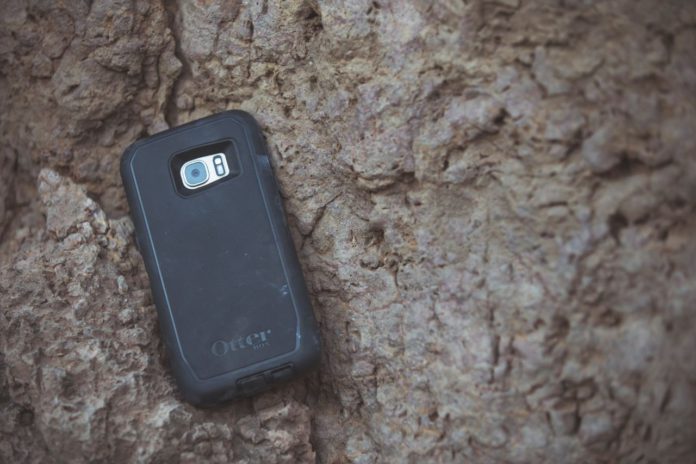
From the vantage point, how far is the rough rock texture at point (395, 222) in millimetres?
1214

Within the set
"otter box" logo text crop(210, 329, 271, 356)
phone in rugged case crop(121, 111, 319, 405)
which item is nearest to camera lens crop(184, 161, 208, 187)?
phone in rugged case crop(121, 111, 319, 405)

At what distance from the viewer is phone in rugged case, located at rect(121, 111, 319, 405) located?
4.70 ft

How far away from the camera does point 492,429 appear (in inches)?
50.8

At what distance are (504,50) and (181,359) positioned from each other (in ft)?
2.74

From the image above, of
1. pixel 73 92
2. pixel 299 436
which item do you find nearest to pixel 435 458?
pixel 299 436

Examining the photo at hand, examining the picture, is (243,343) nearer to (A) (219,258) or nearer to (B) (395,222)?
(A) (219,258)

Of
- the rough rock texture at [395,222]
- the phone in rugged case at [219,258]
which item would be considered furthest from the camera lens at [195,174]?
the rough rock texture at [395,222]

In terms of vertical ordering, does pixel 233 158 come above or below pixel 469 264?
above

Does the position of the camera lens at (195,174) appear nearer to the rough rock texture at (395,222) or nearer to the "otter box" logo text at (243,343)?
the rough rock texture at (395,222)

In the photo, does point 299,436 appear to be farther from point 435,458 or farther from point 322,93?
point 322,93

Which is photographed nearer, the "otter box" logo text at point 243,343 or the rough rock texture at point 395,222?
the rough rock texture at point 395,222

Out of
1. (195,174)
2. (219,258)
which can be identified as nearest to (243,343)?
(219,258)

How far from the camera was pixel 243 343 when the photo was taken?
1440mm

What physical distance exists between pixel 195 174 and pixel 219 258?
190mm
